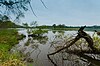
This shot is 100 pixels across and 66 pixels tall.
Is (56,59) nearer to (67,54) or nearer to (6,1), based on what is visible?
(67,54)

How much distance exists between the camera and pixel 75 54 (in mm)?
15766

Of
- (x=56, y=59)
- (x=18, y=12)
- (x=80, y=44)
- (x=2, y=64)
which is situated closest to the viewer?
(x=18, y=12)

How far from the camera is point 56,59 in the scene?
528 inches

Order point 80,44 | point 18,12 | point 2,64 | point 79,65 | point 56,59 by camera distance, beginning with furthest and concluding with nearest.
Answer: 1. point 80,44
2. point 56,59
3. point 79,65
4. point 2,64
5. point 18,12

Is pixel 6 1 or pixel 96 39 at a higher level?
pixel 6 1

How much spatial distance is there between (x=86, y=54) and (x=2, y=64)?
31.4ft

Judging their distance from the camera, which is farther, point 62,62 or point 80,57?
point 80,57

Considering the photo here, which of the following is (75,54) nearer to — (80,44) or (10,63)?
(80,44)

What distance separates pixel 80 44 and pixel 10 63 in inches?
304

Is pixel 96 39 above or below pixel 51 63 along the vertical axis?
above

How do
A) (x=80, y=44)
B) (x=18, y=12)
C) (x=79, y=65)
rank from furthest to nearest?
(x=80, y=44)
(x=79, y=65)
(x=18, y=12)

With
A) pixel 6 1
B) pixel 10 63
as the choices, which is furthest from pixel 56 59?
Answer: pixel 6 1

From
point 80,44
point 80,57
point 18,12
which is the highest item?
point 18,12

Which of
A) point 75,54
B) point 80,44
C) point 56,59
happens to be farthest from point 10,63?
point 75,54
